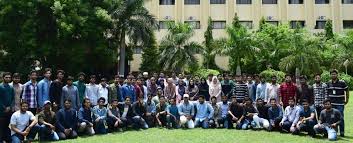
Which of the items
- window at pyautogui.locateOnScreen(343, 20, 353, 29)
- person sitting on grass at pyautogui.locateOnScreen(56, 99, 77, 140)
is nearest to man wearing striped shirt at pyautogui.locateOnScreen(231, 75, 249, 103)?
person sitting on grass at pyautogui.locateOnScreen(56, 99, 77, 140)

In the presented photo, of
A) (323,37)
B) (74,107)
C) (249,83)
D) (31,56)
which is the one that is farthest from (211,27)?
(74,107)

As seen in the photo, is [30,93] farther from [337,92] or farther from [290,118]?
[337,92]

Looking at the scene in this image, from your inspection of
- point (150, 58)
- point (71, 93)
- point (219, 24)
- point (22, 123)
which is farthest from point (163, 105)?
point (219, 24)

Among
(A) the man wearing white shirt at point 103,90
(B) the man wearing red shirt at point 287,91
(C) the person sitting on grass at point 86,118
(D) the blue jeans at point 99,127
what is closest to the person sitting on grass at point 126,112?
(A) the man wearing white shirt at point 103,90

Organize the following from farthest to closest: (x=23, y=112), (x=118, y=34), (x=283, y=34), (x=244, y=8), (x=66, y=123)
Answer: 1. (x=244, y=8)
2. (x=283, y=34)
3. (x=118, y=34)
4. (x=66, y=123)
5. (x=23, y=112)

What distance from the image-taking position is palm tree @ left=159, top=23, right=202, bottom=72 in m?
41.8

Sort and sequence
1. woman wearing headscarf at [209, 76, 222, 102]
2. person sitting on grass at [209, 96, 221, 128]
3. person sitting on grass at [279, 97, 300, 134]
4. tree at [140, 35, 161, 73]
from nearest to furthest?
person sitting on grass at [279, 97, 300, 134], person sitting on grass at [209, 96, 221, 128], woman wearing headscarf at [209, 76, 222, 102], tree at [140, 35, 161, 73]

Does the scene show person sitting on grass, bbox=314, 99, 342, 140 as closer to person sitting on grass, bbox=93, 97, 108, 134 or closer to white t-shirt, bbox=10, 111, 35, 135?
person sitting on grass, bbox=93, 97, 108, 134

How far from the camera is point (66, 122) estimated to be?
15125 millimetres

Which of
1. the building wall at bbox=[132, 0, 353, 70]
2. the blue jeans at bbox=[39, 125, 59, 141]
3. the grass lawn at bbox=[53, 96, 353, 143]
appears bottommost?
the grass lawn at bbox=[53, 96, 353, 143]

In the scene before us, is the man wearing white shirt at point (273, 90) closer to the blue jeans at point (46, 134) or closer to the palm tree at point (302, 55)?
the blue jeans at point (46, 134)

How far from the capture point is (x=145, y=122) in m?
17.8

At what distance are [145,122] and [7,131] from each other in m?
5.50

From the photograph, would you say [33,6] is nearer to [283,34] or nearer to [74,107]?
[74,107]
